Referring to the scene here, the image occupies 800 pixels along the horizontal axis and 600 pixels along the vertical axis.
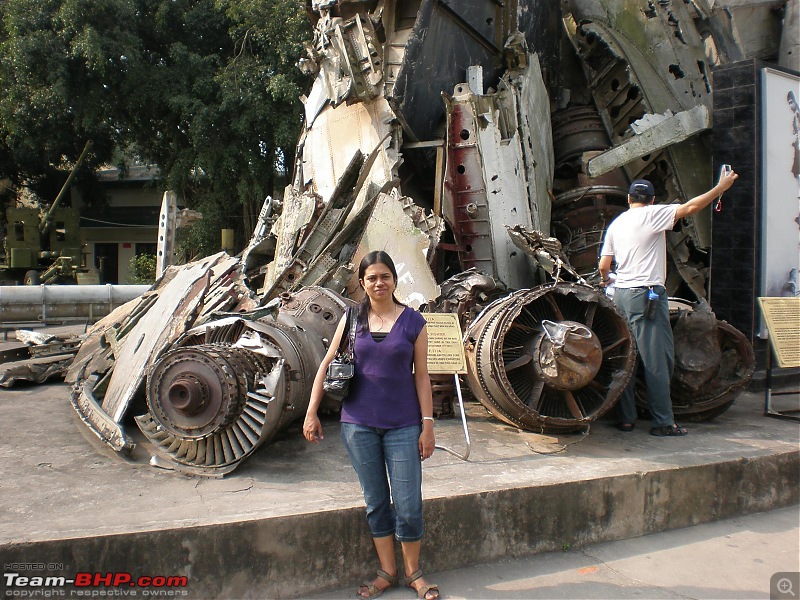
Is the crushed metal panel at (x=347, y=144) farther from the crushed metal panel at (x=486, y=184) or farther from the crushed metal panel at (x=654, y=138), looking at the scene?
the crushed metal panel at (x=654, y=138)

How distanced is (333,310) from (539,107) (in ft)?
12.6

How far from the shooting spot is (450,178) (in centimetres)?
643

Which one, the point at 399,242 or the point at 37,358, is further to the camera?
the point at 37,358

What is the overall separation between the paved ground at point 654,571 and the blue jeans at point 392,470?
389 mm

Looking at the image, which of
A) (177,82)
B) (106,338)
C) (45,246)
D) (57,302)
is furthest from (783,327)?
(45,246)

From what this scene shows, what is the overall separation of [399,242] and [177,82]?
11874 millimetres

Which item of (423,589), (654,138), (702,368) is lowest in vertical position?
(423,589)

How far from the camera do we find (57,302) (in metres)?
9.02

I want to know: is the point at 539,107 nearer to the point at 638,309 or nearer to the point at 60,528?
the point at 638,309

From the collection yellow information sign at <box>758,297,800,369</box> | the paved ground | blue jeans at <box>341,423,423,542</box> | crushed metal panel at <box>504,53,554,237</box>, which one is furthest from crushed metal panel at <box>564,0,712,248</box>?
blue jeans at <box>341,423,423,542</box>

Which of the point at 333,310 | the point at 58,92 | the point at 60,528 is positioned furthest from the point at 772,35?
the point at 58,92

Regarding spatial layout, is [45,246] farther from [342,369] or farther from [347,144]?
[342,369]

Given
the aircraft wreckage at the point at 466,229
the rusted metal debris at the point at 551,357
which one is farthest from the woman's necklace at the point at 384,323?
the rusted metal debris at the point at 551,357

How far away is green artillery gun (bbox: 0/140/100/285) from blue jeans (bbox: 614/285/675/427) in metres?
16.4
